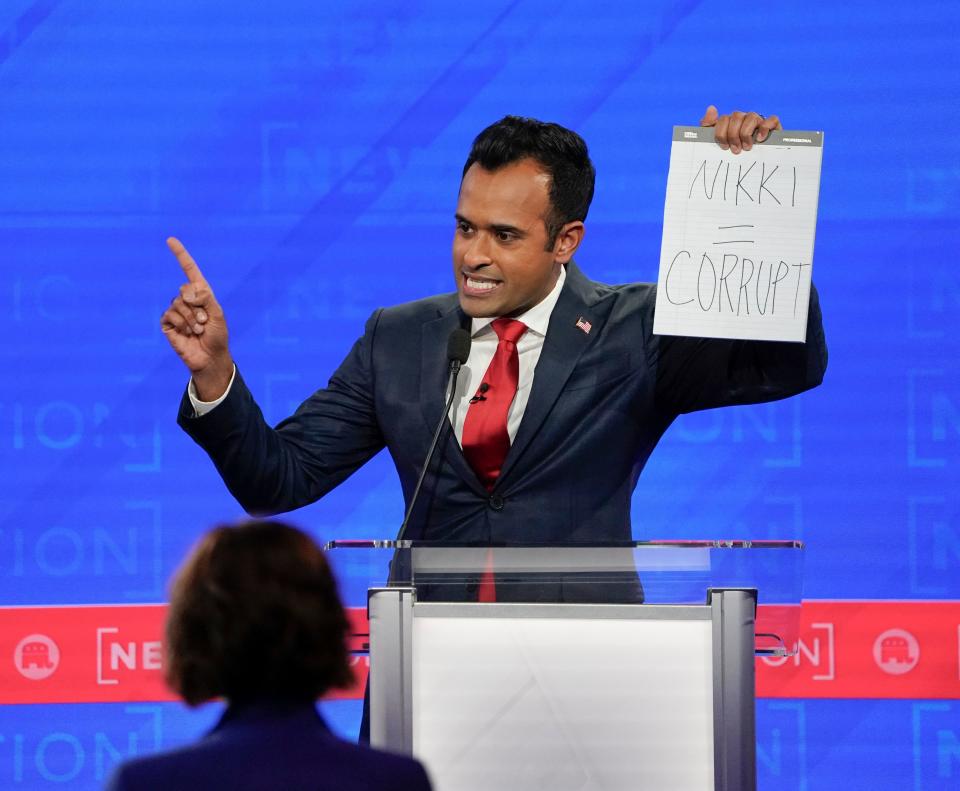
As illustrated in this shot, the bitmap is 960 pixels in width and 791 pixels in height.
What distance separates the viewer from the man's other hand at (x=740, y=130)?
218 cm

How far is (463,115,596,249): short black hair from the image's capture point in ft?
8.31

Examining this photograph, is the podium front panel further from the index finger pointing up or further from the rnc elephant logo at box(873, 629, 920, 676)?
the rnc elephant logo at box(873, 629, 920, 676)

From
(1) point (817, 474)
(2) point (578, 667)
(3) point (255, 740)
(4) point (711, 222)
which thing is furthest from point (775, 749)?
(3) point (255, 740)

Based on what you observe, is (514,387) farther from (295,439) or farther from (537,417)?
(295,439)

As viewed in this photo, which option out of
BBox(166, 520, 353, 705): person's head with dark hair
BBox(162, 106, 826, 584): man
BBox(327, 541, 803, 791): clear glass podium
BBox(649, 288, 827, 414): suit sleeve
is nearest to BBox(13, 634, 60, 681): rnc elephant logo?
BBox(162, 106, 826, 584): man

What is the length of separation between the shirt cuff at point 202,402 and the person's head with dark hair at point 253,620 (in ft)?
3.49

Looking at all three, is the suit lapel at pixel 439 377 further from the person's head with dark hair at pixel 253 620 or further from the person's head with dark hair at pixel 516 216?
the person's head with dark hair at pixel 253 620

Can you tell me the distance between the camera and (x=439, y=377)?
247cm

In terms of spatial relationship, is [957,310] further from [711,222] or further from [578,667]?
[578,667]

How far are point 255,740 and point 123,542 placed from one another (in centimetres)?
259

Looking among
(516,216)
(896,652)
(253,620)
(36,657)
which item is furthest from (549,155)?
(36,657)

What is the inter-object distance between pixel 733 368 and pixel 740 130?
1.46 ft

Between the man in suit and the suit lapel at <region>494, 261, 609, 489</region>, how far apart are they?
3.93 ft

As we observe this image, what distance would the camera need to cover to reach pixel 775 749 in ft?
11.7
